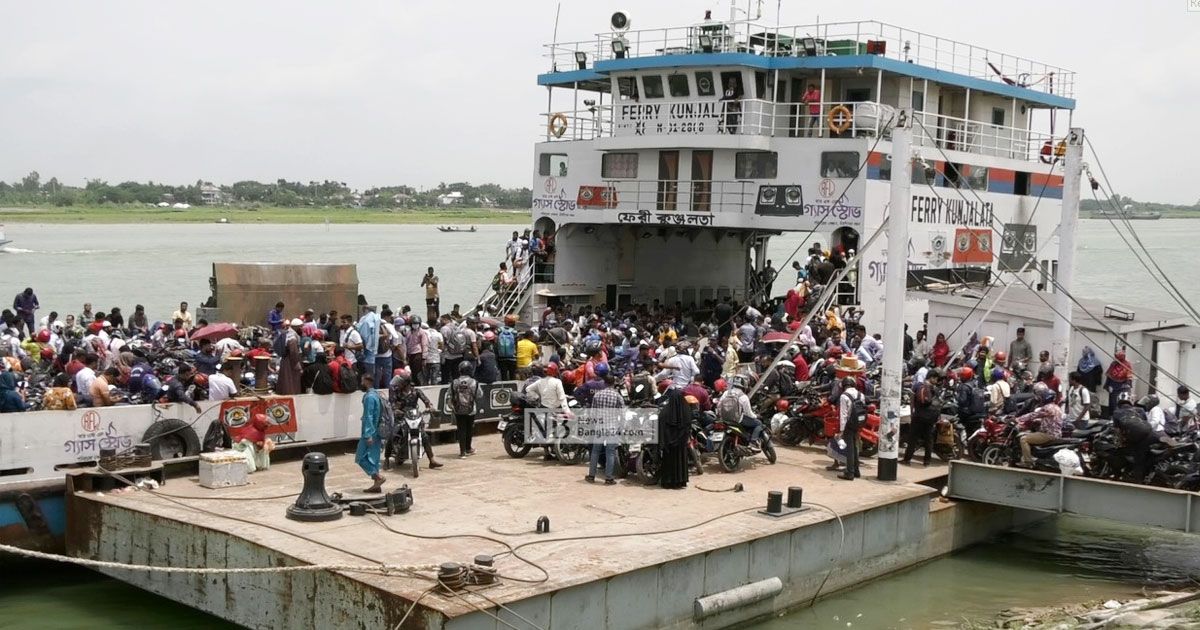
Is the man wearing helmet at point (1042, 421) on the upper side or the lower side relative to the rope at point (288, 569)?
upper

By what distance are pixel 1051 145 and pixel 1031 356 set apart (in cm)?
1260

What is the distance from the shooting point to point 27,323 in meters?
21.6

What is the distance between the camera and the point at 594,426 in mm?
13328

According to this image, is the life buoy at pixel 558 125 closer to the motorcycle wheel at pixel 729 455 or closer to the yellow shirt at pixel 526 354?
the yellow shirt at pixel 526 354

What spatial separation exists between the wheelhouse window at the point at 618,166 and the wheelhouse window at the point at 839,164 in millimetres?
4029

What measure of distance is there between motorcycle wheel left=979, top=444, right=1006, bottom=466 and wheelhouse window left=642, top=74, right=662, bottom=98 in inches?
484

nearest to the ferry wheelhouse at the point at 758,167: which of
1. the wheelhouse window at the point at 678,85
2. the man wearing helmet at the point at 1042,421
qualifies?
the wheelhouse window at the point at 678,85

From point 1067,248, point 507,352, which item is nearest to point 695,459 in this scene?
point 507,352

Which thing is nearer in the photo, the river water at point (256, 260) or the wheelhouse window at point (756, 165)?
the wheelhouse window at point (756, 165)

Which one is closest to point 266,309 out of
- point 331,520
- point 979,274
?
point 331,520

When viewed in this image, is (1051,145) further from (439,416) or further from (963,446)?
(439,416)

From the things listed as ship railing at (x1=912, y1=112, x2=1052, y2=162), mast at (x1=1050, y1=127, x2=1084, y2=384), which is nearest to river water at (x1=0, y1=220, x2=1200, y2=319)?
ship railing at (x1=912, y1=112, x2=1052, y2=162)

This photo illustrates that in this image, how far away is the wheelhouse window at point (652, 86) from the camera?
2470 cm

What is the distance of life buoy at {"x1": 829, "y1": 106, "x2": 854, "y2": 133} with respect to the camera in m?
22.7
